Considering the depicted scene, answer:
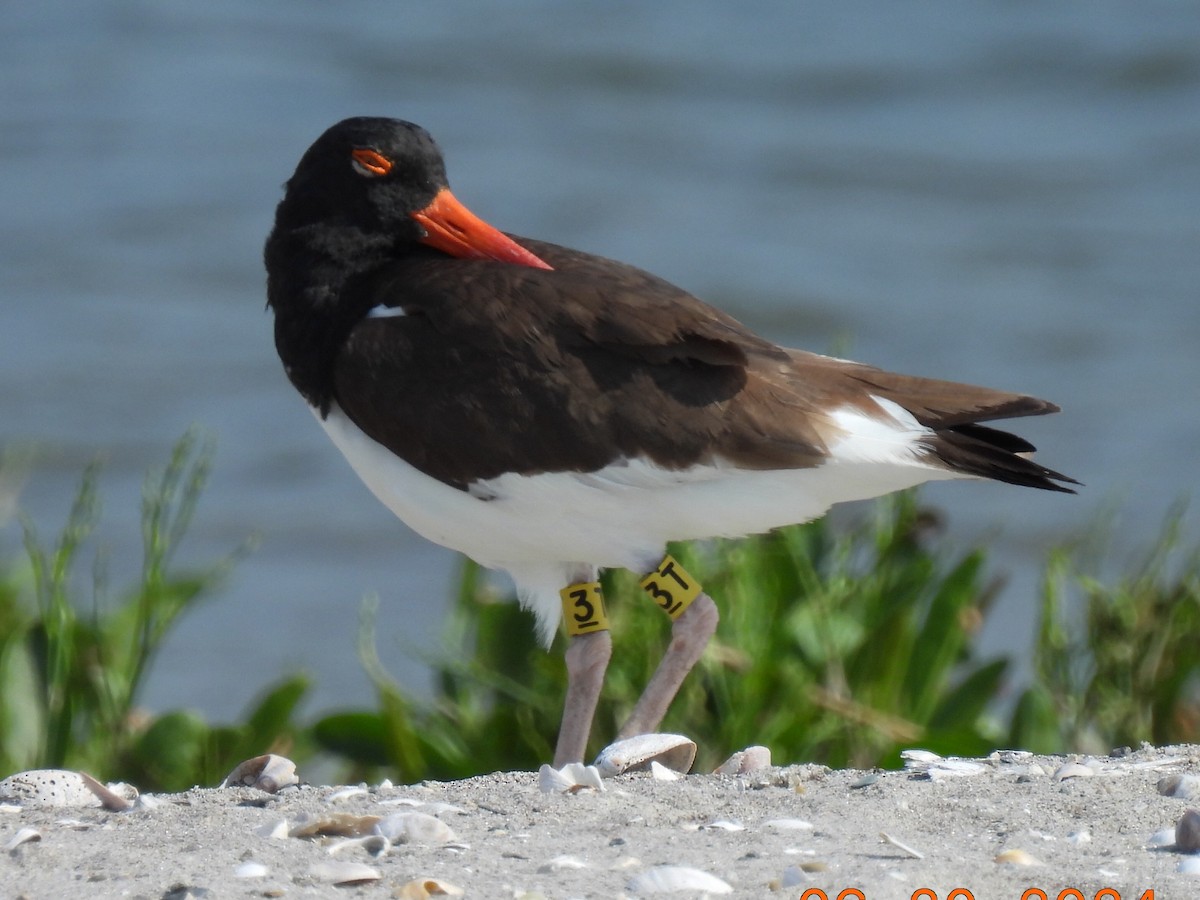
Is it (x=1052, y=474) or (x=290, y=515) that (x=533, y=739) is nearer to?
(x=1052, y=474)

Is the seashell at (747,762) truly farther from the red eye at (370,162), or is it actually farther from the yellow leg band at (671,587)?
the red eye at (370,162)

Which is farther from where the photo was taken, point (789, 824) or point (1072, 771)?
point (1072, 771)

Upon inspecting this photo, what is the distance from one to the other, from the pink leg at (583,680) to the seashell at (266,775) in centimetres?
93

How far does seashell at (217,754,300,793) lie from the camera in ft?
11.9

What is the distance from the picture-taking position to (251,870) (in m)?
2.81

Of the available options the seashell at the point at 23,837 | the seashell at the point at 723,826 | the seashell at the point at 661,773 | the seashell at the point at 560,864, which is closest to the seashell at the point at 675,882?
the seashell at the point at 560,864

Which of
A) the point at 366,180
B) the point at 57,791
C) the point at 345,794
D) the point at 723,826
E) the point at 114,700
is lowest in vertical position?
the point at 114,700

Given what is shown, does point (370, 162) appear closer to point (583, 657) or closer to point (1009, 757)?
point (583, 657)

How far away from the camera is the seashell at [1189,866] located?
110 inches

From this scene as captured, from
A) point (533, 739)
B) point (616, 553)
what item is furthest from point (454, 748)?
point (616, 553)

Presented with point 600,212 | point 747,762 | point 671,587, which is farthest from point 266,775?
point 600,212

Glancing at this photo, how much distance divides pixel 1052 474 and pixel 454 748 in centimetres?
189

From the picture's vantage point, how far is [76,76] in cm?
1488

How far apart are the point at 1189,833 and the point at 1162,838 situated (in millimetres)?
97
